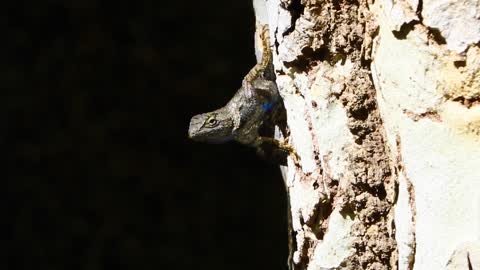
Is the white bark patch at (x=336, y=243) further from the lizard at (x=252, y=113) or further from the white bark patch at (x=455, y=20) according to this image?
the white bark patch at (x=455, y=20)

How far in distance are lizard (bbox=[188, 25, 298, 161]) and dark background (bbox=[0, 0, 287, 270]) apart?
1.65 m

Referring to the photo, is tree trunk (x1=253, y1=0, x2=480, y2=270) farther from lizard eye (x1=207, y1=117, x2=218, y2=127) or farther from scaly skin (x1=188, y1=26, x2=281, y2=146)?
lizard eye (x1=207, y1=117, x2=218, y2=127)

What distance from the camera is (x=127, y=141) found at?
11.7 ft

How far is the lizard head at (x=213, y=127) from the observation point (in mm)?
1836

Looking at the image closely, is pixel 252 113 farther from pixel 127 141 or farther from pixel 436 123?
pixel 127 141

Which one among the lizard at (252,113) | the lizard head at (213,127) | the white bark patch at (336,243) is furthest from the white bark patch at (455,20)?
the lizard head at (213,127)

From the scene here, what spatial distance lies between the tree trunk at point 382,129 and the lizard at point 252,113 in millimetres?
179

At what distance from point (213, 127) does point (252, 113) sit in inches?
6.0

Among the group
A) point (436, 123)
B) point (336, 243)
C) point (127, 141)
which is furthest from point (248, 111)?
point (127, 141)

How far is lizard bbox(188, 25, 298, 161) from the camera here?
1.65 metres

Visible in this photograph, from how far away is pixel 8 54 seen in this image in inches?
139

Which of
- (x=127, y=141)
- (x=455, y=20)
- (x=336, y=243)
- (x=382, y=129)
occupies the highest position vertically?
(x=455, y=20)

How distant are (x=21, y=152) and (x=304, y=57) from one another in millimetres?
2496

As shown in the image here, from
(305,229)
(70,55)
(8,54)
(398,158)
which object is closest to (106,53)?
(70,55)
